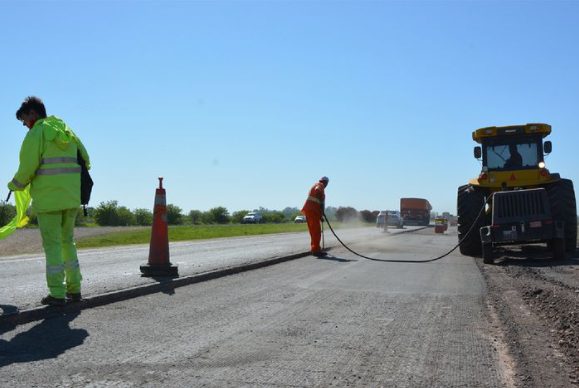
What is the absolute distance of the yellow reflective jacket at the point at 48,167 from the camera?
628 cm

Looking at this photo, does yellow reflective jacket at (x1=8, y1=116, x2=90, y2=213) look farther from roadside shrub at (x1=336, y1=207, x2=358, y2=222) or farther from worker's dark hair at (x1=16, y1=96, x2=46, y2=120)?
roadside shrub at (x1=336, y1=207, x2=358, y2=222)

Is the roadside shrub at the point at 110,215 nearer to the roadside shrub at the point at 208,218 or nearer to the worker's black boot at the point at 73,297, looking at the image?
the roadside shrub at the point at 208,218

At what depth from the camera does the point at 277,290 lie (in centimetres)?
820

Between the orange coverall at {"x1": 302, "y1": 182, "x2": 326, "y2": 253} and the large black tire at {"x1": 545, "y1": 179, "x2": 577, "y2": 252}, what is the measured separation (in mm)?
5401

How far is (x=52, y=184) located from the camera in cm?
638

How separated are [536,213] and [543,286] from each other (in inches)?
185

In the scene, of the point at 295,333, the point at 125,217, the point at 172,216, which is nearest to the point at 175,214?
the point at 172,216

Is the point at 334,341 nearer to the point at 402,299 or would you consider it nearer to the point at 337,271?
the point at 402,299

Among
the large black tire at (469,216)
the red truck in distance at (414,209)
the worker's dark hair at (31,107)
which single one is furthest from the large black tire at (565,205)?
the red truck in distance at (414,209)

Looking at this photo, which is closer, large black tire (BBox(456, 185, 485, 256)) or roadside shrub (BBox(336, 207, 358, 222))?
large black tire (BBox(456, 185, 485, 256))

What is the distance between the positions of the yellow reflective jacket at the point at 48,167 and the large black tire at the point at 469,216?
1085 cm

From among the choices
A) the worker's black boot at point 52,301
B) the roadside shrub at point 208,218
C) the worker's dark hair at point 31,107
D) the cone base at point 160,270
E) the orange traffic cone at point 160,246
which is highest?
the roadside shrub at point 208,218

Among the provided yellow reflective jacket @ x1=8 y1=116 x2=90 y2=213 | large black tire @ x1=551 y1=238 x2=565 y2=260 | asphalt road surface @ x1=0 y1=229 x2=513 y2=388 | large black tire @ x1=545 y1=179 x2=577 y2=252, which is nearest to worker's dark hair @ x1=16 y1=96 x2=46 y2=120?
yellow reflective jacket @ x1=8 y1=116 x2=90 y2=213

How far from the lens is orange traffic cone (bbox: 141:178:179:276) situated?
Answer: 9.18m
